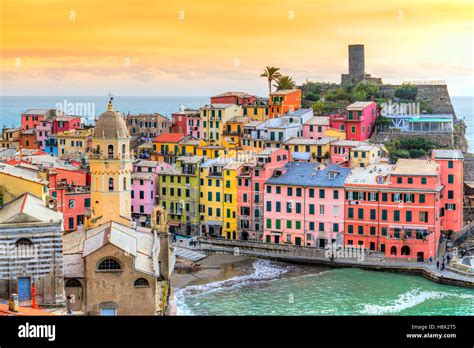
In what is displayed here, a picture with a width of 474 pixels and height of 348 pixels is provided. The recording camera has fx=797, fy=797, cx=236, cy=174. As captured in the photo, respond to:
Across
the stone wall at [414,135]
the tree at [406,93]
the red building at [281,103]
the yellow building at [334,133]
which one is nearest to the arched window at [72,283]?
the yellow building at [334,133]

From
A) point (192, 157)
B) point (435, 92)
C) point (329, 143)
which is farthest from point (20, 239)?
point (435, 92)

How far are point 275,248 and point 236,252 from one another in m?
1.04

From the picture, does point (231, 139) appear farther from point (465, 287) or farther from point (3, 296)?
point (3, 296)

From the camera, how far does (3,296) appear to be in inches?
371

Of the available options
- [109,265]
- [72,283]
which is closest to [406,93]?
[109,265]

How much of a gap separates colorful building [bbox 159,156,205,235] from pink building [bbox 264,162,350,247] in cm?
237

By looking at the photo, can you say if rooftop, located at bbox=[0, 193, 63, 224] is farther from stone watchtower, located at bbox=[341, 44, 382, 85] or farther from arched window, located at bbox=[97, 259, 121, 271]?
stone watchtower, located at bbox=[341, 44, 382, 85]

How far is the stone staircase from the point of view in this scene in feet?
66.8

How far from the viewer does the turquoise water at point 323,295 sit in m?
15.5

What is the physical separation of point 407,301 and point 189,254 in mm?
6449

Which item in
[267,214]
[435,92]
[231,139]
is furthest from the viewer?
[435,92]

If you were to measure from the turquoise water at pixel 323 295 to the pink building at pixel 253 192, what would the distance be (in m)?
2.75

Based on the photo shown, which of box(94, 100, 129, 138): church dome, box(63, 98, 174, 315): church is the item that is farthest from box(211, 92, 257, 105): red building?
box(63, 98, 174, 315): church

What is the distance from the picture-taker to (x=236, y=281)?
18.4m
